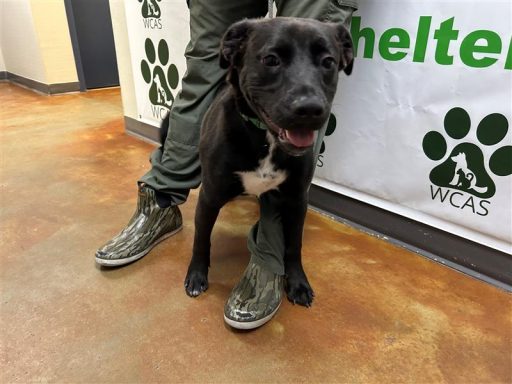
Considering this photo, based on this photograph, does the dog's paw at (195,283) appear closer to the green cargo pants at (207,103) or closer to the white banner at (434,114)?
the green cargo pants at (207,103)

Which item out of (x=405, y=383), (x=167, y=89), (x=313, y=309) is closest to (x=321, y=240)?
(x=313, y=309)

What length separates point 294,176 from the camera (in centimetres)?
103

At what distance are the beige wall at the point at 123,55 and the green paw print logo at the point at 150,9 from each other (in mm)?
257

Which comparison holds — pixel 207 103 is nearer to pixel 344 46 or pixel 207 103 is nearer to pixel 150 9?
pixel 344 46

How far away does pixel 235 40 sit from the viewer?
36.8 inches

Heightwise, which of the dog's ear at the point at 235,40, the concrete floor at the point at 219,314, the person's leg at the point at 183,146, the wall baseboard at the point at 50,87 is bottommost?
the concrete floor at the point at 219,314

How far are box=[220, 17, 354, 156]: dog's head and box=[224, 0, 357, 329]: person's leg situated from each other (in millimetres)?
157

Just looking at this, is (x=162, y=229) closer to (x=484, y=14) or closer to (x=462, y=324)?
(x=462, y=324)

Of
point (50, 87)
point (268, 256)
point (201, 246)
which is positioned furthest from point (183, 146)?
point (50, 87)

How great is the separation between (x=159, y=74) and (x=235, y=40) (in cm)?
137

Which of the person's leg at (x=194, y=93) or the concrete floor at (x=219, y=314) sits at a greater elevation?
the person's leg at (x=194, y=93)

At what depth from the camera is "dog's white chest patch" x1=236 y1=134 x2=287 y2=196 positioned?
0.99m

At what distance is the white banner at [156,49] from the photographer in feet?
6.38

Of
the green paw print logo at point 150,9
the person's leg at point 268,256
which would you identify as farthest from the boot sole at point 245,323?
the green paw print logo at point 150,9
